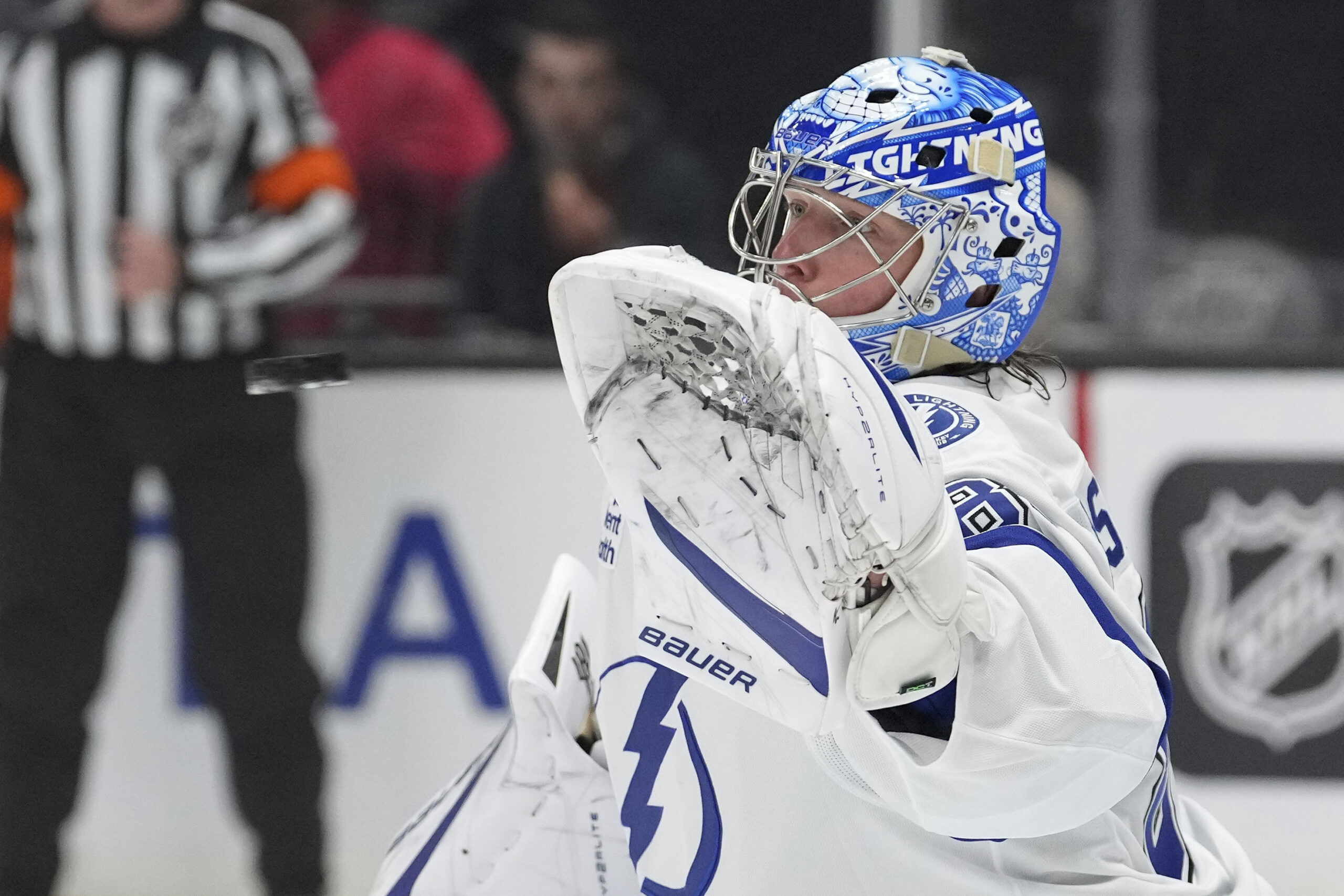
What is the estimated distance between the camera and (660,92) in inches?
156

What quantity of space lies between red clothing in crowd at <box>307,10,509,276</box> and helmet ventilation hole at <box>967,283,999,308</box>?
8.41 feet

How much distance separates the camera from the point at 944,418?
1.24 meters

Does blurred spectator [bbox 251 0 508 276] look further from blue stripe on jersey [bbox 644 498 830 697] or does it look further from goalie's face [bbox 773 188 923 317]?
blue stripe on jersey [bbox 644 498 830 697]

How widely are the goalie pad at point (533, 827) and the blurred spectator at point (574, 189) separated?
233 cm

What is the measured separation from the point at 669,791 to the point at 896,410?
457 millimetres

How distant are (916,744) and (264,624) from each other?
7.21 feet

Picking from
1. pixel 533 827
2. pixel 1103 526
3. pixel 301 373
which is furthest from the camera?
pixel 301 373

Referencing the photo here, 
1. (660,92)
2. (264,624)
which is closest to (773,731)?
(264,624)

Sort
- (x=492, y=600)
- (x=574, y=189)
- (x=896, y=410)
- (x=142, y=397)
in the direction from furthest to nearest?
(x=574, y=189) < (x=492, y=600) < (x=142, y=397) < (x=896, y=410)

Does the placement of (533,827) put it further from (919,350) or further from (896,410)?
(896,410)

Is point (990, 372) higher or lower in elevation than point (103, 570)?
higher

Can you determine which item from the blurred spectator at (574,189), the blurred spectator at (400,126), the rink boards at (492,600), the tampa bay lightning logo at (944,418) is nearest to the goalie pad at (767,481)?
the tampa bay lightning logo at (944,418)

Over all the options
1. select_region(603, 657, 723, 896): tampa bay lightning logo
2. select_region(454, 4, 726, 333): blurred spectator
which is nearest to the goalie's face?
select_region(603, 657, 723, 896): tampa bay lightning logo

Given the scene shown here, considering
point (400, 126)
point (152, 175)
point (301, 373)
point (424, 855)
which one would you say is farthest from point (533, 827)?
point (400, 126)
